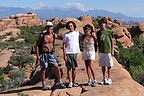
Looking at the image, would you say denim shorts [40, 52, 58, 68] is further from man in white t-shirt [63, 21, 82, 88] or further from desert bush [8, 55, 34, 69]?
desert bush [8, 55, 34, 69]

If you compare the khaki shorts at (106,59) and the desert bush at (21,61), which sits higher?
the khaki shorts at (106,59)

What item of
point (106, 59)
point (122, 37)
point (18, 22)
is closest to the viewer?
point (106, 59)

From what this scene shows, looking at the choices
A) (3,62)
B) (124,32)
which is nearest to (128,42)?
(124,32)

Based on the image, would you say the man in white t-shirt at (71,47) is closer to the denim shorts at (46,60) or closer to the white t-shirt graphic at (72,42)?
the white t-shirt graphic at (72,42)

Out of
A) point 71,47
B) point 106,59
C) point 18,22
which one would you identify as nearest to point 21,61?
point 71,47

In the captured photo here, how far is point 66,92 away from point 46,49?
1.25 metres

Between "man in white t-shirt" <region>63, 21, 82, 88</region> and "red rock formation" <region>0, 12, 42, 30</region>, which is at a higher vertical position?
"red rock formation" <region>0, 12, 42, 30</region>

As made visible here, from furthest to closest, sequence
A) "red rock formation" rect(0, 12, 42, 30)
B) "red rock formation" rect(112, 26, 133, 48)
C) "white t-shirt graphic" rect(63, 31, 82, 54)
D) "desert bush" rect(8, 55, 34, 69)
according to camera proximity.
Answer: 1. "red rock formation" rect(0, 12, 42, 30)
2. "red rock formation" rect(112, 26, 133, 48)
3. "desert bush" rect(8, 55, 34, 69)
4. "white t-shirt graphic" rect(63, 31, 82, 54)

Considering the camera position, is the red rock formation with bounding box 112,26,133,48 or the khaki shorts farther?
the red rock formation with bounding box 112,26,133,48

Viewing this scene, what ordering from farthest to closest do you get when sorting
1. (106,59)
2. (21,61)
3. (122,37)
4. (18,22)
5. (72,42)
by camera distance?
(18,22), (122,37), (21,61), (106,59), (72,42)

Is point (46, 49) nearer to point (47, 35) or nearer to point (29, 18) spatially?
point (47, 35)

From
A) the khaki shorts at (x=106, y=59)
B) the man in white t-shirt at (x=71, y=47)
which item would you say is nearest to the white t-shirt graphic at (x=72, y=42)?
the man in white t-shirt at (x=71, y=47)

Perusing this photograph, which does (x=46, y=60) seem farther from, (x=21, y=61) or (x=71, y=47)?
(x=21, y=61)

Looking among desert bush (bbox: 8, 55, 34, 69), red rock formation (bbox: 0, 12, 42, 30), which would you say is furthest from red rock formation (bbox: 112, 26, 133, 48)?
red rock formation (bbox: 0, 12, 42, 30)
